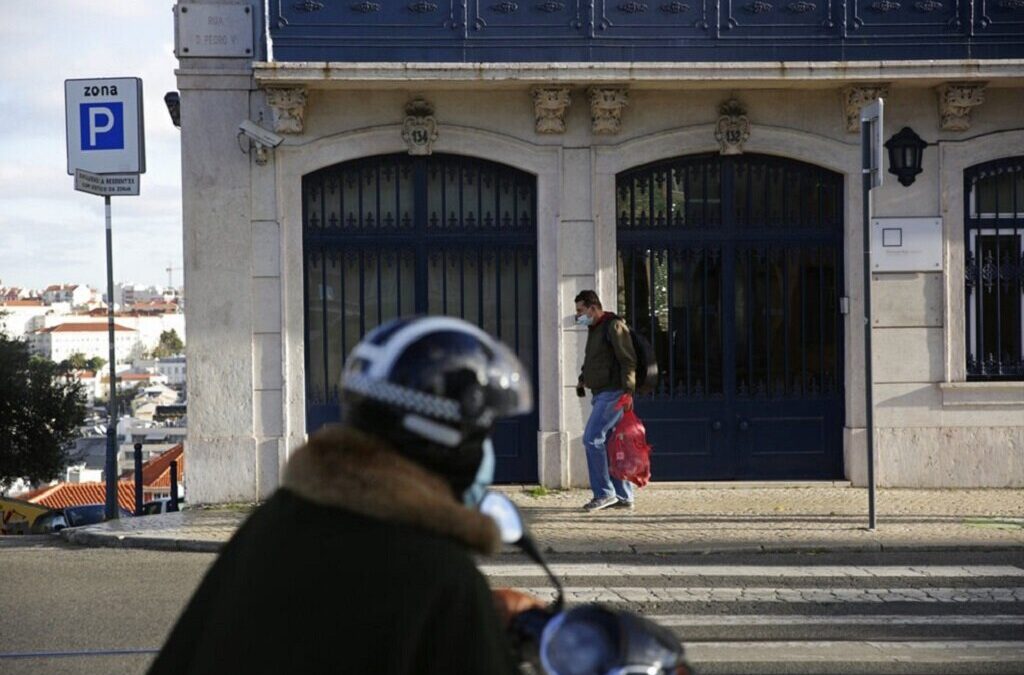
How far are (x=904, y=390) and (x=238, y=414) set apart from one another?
643 cm

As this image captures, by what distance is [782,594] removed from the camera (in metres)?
8.71

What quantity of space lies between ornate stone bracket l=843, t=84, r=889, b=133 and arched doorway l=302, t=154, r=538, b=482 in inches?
122

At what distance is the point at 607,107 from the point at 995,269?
4.14 m

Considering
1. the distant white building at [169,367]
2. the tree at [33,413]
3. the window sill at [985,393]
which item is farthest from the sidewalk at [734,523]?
the distant white building at [169,367]

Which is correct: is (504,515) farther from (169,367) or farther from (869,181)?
(169,367)

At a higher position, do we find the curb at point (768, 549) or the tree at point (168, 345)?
the curb at point (768, 549)

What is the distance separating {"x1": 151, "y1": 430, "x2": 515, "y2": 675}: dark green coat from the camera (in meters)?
2.02

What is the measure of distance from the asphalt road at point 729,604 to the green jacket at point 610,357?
2140 millimetres

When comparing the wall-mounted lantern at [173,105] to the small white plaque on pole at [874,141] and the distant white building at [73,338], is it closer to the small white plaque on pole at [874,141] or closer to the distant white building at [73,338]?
the small white plaque on pole at [874,141]

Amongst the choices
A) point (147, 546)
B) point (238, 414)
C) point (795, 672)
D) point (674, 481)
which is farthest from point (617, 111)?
point (795, 672)

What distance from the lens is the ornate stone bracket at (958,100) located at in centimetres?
1338

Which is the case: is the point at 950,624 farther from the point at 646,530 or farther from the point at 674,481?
the point at 674,481

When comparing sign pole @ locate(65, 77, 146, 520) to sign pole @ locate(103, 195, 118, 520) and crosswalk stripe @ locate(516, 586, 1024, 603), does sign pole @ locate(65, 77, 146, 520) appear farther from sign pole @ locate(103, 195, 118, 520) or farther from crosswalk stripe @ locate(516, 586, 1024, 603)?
crosswalk stripe @ locate(516, 586, 1024, 603)

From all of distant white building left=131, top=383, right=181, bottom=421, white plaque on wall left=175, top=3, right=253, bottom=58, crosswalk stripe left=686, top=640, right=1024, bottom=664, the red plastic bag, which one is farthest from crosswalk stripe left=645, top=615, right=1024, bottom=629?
distant white building left=131, top=383, right=181, bottom=421
